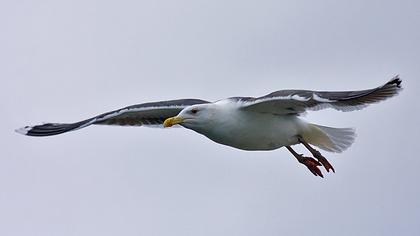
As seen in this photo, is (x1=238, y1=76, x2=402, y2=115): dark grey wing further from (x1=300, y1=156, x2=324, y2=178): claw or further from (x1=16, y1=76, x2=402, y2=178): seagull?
(x1=300, y1=156, x2=324, y2=178): claw

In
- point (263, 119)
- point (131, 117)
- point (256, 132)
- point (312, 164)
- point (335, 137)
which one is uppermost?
point (131, 117)

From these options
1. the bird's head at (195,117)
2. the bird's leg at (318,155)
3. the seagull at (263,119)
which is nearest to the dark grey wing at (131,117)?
the seagull at (263,119)

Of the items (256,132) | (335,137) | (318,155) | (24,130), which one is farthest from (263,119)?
(24,130)

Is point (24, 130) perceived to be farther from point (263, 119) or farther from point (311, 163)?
point (311, 163)

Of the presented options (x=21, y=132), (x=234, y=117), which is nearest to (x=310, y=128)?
(x=234, y=117)

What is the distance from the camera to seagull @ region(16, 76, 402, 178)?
12102mm

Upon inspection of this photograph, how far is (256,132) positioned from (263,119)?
168 millimetres

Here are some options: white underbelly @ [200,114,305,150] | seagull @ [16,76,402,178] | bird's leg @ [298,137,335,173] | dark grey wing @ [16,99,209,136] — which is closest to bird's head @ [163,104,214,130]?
seagull @ [16,76,402,178]

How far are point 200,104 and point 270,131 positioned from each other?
2.89ft

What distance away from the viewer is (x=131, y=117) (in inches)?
566

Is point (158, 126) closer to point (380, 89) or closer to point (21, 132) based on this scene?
point (21, 132)

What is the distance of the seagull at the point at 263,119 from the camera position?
39.7 feet

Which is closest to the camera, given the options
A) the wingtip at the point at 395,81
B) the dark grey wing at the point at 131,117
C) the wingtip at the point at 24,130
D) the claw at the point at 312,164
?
the wingtip at the point at 395,81

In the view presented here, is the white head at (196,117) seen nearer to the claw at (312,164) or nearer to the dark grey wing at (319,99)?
the dark grey wing at (319,99)
